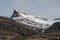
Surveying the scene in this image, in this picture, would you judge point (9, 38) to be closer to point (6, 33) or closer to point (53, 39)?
point (6, 33)

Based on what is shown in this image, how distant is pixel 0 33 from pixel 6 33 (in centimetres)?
Answer: 352

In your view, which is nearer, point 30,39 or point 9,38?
point 30,39

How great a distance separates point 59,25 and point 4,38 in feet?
178

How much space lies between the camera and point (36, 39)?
125188 mm

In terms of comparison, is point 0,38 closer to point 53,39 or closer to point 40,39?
point 40,39

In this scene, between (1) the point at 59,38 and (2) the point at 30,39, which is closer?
(1) the point at 59,38

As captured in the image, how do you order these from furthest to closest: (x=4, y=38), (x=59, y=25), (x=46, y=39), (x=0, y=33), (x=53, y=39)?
(x=59, y=25), (x=0, y=33), (x=4, y=38), (x=46, y=39), (x=53, y=39)

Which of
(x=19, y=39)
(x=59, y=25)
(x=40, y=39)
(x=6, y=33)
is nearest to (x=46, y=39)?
(x=40, y=39)

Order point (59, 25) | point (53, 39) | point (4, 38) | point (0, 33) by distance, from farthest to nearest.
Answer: point (59, 25) < point (0, 33) < point (4, 38) < point (53, 39)

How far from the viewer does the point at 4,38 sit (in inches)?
5300

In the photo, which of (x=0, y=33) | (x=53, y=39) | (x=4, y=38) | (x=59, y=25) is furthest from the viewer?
(x=59, y=25)

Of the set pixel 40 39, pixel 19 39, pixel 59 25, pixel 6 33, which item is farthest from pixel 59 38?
pixel 59 25

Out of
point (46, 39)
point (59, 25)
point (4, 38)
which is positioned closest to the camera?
point (46, 39)

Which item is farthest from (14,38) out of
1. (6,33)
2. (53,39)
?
(53,39)
